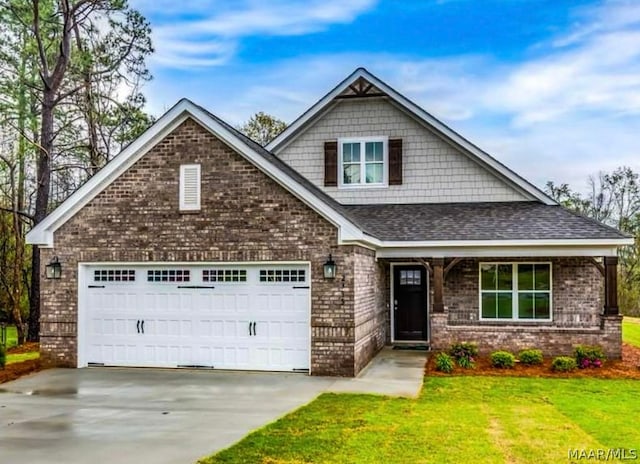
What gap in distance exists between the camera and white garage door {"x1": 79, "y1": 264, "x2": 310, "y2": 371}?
12.4 meters

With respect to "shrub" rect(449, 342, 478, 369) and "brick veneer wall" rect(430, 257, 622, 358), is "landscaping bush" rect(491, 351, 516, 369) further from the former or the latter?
"brick veneer wall" rect(430, 257, 622, 358)

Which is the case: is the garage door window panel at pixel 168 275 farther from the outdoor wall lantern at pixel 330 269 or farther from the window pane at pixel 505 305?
the window pane at pixel 505 305

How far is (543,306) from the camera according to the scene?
605 inches

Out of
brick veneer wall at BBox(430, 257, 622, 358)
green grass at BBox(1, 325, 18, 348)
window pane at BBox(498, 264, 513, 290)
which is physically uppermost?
window pane at BBox(498, 264, 513, 290)

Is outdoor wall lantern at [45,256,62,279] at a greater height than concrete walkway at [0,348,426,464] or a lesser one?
greater

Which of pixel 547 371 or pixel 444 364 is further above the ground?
pixel 444 364

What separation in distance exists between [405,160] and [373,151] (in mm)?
981

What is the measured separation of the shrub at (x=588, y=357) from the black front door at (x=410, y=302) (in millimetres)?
4590

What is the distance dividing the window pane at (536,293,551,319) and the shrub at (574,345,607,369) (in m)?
2.04

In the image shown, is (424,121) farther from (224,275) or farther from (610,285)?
(224,275)

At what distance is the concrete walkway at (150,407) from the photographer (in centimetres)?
702

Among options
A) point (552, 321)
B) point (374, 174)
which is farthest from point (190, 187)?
point (552, 321)

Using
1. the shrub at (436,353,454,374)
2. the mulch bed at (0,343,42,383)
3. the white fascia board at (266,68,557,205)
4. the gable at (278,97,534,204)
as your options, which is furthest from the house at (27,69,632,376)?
the gable at (278,97,534,204)

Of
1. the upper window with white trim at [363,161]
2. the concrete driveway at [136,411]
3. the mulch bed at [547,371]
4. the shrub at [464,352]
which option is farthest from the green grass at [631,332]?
the concrete driveway at [136,411]
